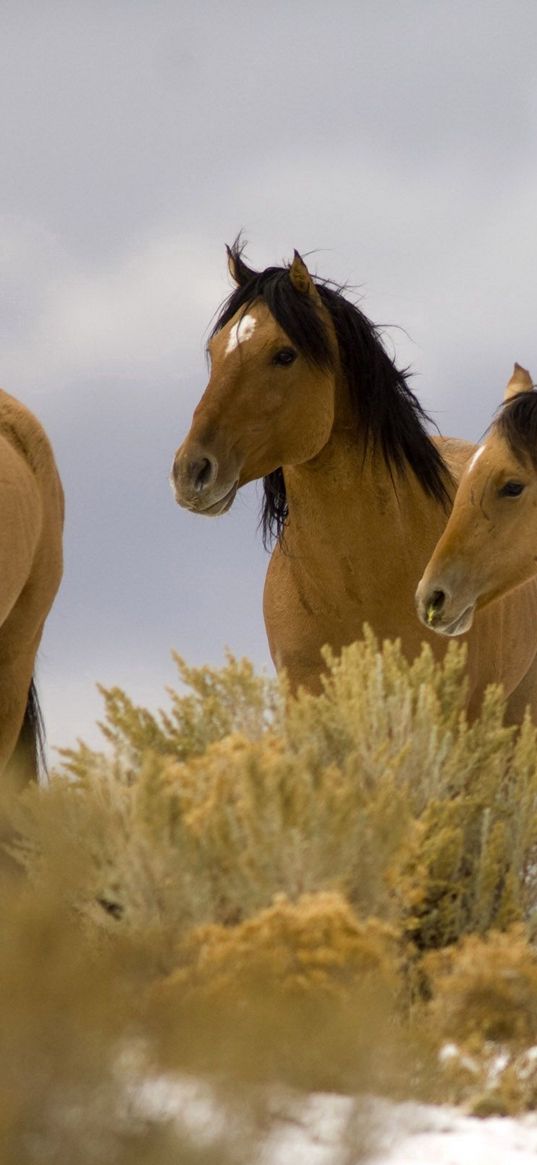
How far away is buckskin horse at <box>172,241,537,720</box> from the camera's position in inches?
213

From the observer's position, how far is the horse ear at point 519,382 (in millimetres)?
5734

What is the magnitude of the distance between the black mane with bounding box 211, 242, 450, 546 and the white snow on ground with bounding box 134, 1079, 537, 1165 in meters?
3.01

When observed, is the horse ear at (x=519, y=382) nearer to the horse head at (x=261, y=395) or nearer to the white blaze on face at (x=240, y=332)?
the horse head at (x=261, y=395)

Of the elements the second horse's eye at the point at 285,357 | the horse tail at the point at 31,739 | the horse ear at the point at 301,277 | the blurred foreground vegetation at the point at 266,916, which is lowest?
the blurred foreground vegetation at the point at 266,916

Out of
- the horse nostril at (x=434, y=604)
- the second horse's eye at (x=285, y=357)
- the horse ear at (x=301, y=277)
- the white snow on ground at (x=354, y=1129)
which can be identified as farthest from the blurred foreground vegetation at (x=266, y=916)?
the horse ear at (x=301, y=277)

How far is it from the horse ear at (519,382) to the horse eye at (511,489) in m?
0.60

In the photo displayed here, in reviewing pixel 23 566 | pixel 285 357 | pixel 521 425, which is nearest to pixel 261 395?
pixel 285 357

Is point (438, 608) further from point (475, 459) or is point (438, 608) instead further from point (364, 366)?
point (364, 366)

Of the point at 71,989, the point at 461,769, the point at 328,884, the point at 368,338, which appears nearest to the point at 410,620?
the point at 368,338

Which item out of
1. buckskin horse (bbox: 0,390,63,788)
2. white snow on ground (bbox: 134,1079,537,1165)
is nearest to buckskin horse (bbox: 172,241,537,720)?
buckskin horse (bbox: 0,390,63,788)

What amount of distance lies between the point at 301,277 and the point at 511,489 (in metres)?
1.18

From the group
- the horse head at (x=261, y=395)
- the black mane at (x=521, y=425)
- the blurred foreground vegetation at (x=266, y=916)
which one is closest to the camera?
the blurred foreground vegetation at (x=266, y=916)

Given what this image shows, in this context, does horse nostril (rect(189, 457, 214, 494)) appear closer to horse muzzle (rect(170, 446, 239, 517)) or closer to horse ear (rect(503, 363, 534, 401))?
horse muzzle (rect(170, 446, 239, 517))

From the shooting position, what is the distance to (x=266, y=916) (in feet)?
9.70
